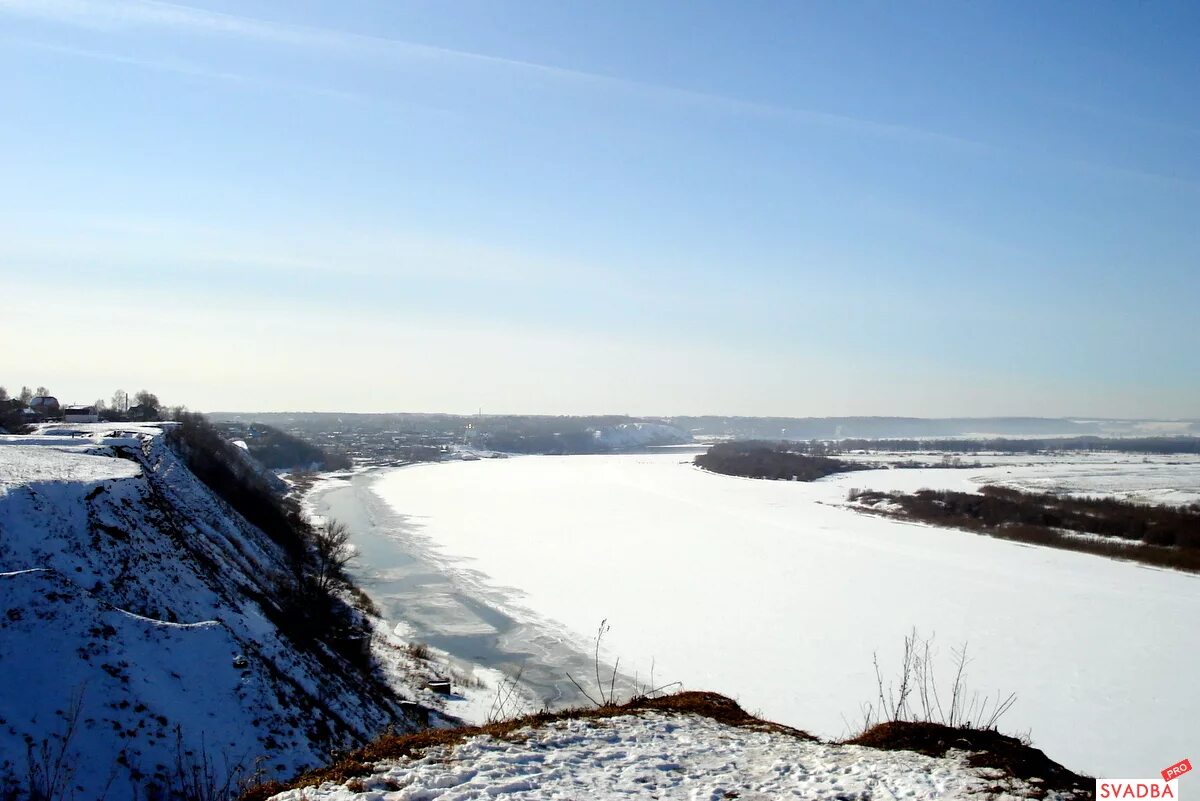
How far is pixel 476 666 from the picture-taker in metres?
19.9

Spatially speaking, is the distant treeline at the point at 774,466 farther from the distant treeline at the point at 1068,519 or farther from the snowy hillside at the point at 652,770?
the snowy hillside at the point at 652,770

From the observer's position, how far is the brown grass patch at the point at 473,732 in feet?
20.0

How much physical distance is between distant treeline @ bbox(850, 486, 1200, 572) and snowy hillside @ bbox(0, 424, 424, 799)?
35.8 metres

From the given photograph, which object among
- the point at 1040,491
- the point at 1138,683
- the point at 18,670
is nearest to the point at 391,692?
the point at 18,670

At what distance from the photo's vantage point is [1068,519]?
140 feet

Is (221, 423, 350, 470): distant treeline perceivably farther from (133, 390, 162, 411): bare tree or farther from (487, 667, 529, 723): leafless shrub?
(487, 667, 529, 723): leafless shrub

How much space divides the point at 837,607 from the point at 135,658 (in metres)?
20.9

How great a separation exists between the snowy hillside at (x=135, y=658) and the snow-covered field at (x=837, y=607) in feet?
30.5

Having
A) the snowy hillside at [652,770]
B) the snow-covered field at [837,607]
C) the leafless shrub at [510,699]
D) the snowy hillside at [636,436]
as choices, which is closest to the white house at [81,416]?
the snow-covered field at [837,607]

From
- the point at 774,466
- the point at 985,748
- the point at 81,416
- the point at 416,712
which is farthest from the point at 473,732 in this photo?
the point at 774,466

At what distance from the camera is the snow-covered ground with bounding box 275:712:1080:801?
5922 millimetres

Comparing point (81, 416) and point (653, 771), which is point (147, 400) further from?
point (653, 771)

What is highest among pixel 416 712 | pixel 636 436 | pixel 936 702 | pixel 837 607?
pixel 636 436

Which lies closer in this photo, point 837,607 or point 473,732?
point 473,732
